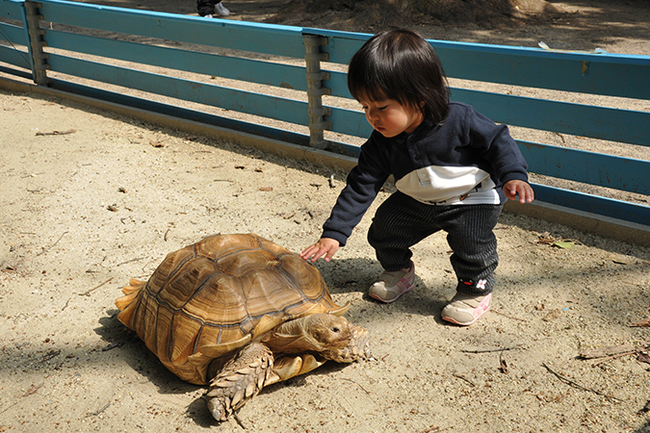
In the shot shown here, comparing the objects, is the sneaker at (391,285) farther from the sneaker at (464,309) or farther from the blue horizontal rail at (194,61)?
the blue horizontal rail at (194,61)

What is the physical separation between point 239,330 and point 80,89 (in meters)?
5.60

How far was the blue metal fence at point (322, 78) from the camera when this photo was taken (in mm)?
3658

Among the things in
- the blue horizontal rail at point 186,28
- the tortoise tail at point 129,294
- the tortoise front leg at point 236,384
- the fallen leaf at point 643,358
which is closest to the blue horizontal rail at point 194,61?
the blue horizontal rail at point 186,28

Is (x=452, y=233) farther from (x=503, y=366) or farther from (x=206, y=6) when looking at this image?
(x=206, y=6)

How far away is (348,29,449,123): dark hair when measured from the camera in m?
2.31

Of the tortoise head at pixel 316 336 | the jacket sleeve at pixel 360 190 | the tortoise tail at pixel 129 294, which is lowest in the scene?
the tortoise tail at pixel 129 294

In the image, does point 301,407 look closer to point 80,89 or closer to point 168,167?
point 168,167

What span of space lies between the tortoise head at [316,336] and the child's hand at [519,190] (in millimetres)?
875

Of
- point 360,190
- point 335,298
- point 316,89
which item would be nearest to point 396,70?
point 360,190

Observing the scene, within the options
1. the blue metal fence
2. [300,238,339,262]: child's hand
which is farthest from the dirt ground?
[300,238,339,262]: child's hand

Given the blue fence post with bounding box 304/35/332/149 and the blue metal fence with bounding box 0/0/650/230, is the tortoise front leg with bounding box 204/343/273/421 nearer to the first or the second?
the blue metal fence with bounding box 0/0/650/230

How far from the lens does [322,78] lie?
15.9ft

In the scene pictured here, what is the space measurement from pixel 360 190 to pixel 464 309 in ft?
2.62

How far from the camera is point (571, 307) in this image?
9.95ft
